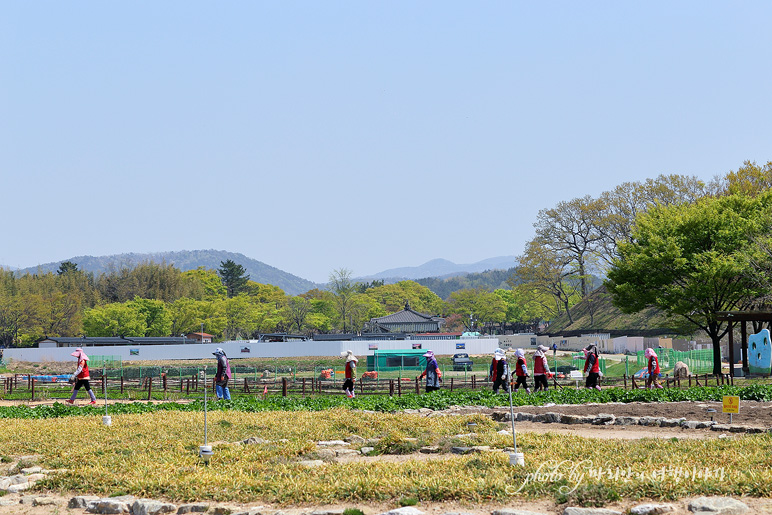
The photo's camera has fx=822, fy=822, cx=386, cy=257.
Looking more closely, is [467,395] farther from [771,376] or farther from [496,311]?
[496,311]

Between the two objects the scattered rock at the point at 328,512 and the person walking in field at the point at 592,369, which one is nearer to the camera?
the scattered rock at the point at 328,512

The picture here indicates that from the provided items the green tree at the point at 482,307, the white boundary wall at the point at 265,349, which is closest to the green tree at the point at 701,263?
the white boundary wall at the point at 265,349

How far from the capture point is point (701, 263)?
4062 cm

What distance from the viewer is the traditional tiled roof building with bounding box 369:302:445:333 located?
110 m

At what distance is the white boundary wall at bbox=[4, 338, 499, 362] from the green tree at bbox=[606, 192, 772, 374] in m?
40.7

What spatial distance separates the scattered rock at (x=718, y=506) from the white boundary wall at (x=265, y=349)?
7427 cm

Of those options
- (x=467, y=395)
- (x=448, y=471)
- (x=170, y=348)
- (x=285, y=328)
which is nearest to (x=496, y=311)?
(x=285, y=328)

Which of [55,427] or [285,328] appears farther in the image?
[285,328]

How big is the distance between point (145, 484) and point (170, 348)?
76532 millimetres

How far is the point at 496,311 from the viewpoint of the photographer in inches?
5143

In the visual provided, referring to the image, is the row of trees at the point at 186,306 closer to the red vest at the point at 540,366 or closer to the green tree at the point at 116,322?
the green tree at the point at 116,322

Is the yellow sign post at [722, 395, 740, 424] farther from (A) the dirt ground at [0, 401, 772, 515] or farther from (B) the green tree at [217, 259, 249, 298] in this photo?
(B) the green tree at [217, 259, 249, 298]

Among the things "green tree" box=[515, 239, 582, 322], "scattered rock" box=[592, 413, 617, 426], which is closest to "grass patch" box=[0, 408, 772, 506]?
"scattered rock" box=[592, 413, 617, 426]

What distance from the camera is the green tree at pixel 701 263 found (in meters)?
40.3
